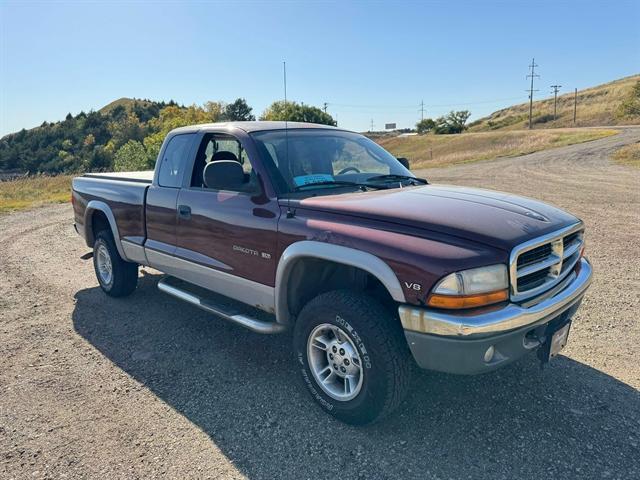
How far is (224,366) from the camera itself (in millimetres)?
3861

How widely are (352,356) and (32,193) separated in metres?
20.6

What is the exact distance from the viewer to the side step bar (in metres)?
3.44

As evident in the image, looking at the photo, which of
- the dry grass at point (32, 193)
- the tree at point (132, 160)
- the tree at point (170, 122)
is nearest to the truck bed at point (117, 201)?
the dry grass at point (32, 193)

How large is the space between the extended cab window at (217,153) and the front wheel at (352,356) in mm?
1417

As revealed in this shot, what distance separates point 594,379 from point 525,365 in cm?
47

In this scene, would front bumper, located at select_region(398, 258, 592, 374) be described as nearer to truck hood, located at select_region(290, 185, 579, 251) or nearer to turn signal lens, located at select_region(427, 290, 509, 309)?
turn signal lens, located at select_region(427, 290, 509, 309)

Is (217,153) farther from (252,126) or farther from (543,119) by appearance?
(543,119)

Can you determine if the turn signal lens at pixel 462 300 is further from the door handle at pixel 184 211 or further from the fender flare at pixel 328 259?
the door handle at pixel 184 211

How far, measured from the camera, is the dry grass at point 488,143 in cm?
3472

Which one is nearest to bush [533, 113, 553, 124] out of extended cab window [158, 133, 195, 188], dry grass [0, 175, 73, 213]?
dry grass [0, 175, 73, 213]

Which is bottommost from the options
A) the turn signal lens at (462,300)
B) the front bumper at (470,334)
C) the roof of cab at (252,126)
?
the front bumper at (470,334)

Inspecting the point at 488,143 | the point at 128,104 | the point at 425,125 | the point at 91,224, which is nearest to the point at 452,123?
the point at 425,125

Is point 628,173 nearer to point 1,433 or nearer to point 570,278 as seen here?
point 570,278

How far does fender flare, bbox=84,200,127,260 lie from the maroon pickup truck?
2.76 feet
